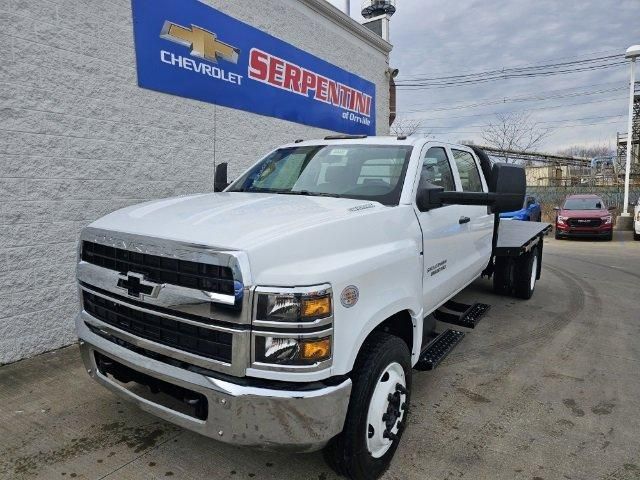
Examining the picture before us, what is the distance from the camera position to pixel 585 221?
14.0 m

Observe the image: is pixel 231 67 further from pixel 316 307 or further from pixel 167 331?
pixel 316 307

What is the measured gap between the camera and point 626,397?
139 inches

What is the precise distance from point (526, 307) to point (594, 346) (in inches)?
57.3

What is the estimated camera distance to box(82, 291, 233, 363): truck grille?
2047 mm

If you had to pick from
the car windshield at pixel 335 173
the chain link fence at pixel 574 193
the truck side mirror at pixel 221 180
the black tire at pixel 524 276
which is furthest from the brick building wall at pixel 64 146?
the chain link fence at pixel 574 193

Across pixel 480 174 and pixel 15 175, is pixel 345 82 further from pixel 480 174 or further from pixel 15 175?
pixel 15 175

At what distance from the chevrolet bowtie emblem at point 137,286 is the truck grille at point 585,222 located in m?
14.8

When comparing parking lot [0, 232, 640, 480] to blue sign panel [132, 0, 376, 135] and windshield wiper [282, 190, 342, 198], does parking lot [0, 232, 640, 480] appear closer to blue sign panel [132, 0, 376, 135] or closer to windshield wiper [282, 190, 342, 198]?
windshield wiper [282, 190, 342, 198]

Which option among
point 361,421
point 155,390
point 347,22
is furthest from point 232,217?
point 347,22

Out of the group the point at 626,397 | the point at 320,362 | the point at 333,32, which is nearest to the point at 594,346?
the point at 626,397

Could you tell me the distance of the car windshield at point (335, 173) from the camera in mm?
3202

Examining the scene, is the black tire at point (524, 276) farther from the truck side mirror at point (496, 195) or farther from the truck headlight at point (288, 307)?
the truck headlight at point (288, 307)

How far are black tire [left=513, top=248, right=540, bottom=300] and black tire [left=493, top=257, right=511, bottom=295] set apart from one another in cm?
9

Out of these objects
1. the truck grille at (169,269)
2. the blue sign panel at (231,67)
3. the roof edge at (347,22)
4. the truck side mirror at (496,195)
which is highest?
the roof edge at (347,22)
